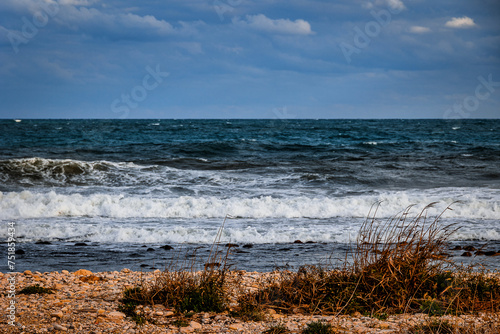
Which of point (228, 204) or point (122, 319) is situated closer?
point (122, 319)

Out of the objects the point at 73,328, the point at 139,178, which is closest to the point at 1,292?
the point at 73,328

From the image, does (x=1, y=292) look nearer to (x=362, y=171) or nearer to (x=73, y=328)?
(x=73, y=328)

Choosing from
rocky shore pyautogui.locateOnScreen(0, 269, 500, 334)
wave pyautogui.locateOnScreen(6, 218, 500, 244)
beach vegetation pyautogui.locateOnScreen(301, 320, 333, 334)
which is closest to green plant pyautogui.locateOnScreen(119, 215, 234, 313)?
rocky shore pyautogui.locateOnScreen(0, 269, 500, 334)

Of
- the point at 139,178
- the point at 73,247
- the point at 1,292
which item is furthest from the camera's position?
the point at 139,178

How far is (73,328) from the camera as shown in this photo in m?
4.42

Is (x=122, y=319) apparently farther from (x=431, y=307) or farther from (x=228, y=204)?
(x=228, y=204)

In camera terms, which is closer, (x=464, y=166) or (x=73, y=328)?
(x=73, y=328)

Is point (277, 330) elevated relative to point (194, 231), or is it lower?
elevated

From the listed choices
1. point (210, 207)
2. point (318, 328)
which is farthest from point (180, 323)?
point (210, 207)

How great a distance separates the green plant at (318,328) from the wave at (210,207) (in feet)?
27.4

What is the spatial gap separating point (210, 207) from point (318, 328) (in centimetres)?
896

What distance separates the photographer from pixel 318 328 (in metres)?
4.28

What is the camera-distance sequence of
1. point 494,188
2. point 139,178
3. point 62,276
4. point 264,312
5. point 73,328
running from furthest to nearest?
1. point 139,178
2. point 494,188
3. point 62,276
4. point 264,312
5. point 73,328

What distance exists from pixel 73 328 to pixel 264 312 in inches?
79.0
